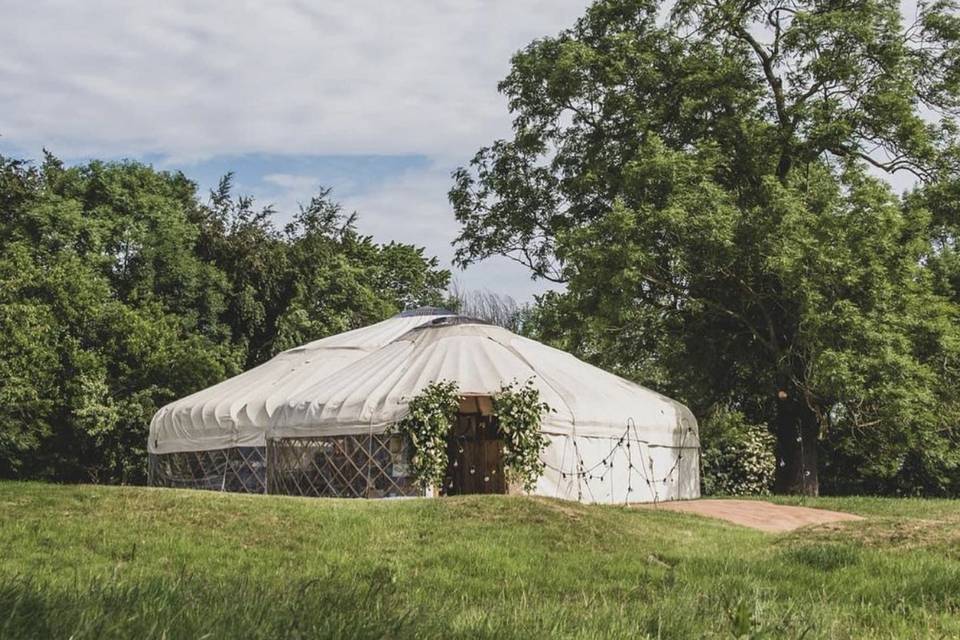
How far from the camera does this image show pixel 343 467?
51.7 feet

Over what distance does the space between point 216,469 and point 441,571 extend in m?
12.0

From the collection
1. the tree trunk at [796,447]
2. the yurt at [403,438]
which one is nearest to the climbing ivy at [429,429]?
the yurt at [403,438]

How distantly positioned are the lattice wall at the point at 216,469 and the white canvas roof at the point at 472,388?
3.36 ft

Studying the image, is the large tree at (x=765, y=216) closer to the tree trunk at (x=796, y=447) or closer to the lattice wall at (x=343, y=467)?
the tree trunk at (x=796, y=447)

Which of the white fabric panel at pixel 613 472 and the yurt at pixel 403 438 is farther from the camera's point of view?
the white fabric panel at pixel 613 472

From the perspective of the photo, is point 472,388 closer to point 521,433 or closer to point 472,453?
point 521,433

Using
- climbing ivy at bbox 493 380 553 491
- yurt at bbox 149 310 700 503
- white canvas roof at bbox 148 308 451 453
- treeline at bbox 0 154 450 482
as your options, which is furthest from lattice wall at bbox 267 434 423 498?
treeline at bbox 0 154 450 482

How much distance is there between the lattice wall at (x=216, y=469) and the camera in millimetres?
17469

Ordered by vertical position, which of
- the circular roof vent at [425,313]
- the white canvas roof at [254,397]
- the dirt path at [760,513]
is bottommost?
the dirt path at [760,513]

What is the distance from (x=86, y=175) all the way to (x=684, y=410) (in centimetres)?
1831

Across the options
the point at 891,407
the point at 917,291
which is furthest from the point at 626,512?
the point at 917,291

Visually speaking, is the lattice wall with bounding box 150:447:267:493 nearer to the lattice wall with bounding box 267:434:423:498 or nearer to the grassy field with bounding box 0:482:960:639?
the lattice wall with bounding box 267:434:423:498

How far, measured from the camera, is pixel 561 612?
11.2 ft

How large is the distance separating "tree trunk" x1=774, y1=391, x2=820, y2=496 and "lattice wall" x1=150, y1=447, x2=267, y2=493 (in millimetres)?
10033
